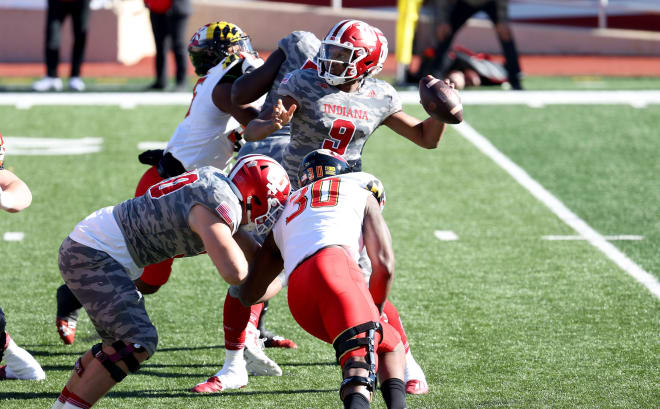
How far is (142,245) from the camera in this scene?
4402 millimetres

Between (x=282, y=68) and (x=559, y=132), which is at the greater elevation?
(x=282, y=68)

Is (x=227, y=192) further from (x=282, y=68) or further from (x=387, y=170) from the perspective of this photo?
(x=387, y=170)

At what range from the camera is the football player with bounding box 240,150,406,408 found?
4066 mm

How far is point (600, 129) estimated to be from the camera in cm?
1144

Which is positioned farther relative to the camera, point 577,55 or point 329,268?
point 577,55

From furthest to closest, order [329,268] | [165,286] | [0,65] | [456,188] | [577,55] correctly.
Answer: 1. [577,55]
2. [0,65]
3. [456,188]
4. [165,286]
5. [329,268]

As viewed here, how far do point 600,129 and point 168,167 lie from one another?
681cm

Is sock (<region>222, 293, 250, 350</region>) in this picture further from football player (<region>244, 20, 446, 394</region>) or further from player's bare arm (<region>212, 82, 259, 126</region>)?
player's bare arm (<region>212, 82, 259, 126</region>)

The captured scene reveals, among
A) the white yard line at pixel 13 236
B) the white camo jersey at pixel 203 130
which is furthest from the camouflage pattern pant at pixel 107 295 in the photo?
the white yard line at pixel 13 236

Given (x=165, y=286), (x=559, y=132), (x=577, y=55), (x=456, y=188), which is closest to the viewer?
(x=165, y=286)

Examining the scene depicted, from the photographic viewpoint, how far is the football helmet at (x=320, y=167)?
4.49 metres

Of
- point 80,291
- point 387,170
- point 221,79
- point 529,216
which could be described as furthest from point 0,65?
point 80,291

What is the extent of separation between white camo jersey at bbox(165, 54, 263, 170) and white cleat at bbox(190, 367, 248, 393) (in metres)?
1.28

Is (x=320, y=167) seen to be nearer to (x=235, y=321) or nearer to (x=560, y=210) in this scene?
(x=235, y=321)
